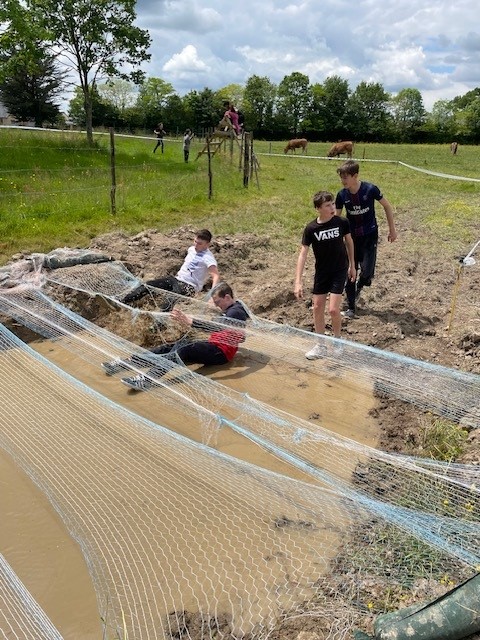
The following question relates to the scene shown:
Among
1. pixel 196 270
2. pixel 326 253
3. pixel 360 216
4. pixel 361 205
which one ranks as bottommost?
pixel 196 270

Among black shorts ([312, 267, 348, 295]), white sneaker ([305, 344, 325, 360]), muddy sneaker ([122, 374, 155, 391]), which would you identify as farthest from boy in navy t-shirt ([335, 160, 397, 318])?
muddy sneaker ([122, 374, 155, 391])

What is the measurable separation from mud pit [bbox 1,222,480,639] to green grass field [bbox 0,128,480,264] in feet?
3.69

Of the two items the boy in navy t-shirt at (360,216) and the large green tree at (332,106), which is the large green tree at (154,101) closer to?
the large green tree at (332,106)

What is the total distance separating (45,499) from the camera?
10.1ft

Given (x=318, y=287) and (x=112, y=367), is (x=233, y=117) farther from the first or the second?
(x=112, y=367)

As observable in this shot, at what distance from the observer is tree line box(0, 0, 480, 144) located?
17016mm

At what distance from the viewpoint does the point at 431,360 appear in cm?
456

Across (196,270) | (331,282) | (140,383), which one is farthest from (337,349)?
(196,270)

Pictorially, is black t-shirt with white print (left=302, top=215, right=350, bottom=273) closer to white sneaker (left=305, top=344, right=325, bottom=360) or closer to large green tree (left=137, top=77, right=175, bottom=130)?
white sneaker (left=305, top=344, right=325, bottom=360)

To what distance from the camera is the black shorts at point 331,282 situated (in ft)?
14.7

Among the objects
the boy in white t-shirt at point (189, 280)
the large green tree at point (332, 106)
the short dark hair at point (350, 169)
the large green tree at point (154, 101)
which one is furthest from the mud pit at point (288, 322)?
the large green tree at point (332, 106)

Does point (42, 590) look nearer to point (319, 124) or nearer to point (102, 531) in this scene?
point (102, 531)

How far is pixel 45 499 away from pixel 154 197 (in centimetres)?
834

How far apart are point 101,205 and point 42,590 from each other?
7.91 metres
